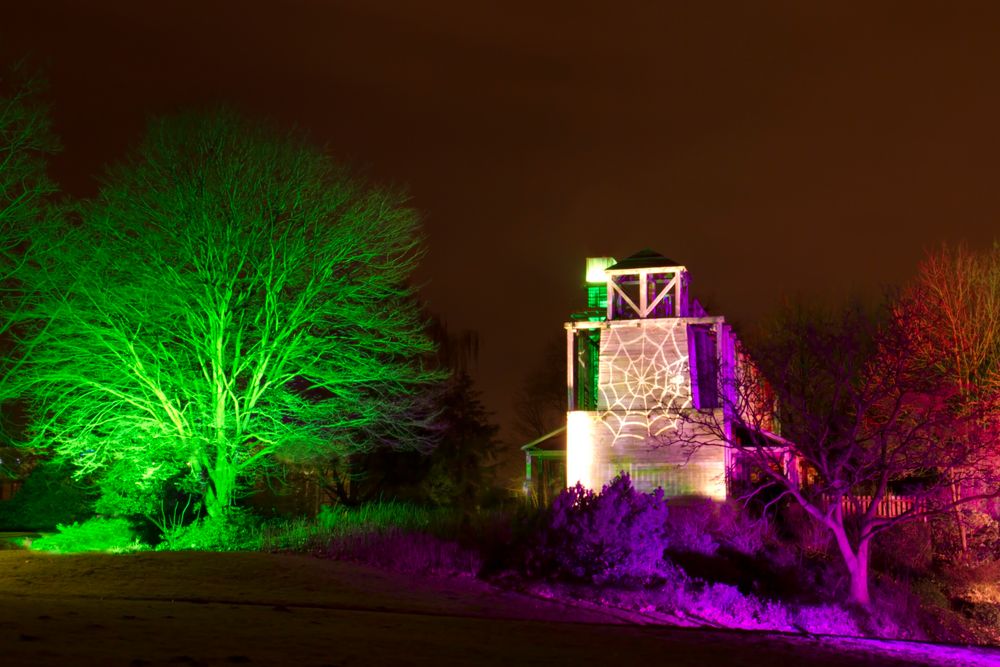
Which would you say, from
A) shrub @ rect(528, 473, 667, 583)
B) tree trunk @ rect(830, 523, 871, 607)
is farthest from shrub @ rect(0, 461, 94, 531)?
tree trunk @ rect(830, 523, 871, 607)

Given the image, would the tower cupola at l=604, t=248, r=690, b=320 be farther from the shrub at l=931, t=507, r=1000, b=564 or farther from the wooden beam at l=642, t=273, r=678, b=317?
the shrub at l=931, t=507, r=1000, b=564

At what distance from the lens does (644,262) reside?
27.8 metres

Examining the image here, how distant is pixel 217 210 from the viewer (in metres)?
21.7

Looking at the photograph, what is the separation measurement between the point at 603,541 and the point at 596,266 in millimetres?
16092

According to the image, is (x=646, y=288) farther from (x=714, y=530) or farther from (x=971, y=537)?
(x=971, y=537)

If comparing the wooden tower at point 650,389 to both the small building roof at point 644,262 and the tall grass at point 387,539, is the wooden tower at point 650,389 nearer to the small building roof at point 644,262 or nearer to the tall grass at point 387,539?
the small building roof at point 644,262

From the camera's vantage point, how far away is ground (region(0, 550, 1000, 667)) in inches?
330

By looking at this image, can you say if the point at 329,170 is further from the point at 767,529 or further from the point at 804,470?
the point at 804,470

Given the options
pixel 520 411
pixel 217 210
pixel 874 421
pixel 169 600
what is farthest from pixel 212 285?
pixel 520 411

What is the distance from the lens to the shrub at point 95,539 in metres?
20.2

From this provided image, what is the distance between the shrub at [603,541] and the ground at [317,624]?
149 centimetres

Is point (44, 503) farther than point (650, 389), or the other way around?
point (44, 503)

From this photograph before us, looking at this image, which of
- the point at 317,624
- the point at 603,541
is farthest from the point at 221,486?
the point at 317,624

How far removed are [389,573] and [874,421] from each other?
51.0 ft
